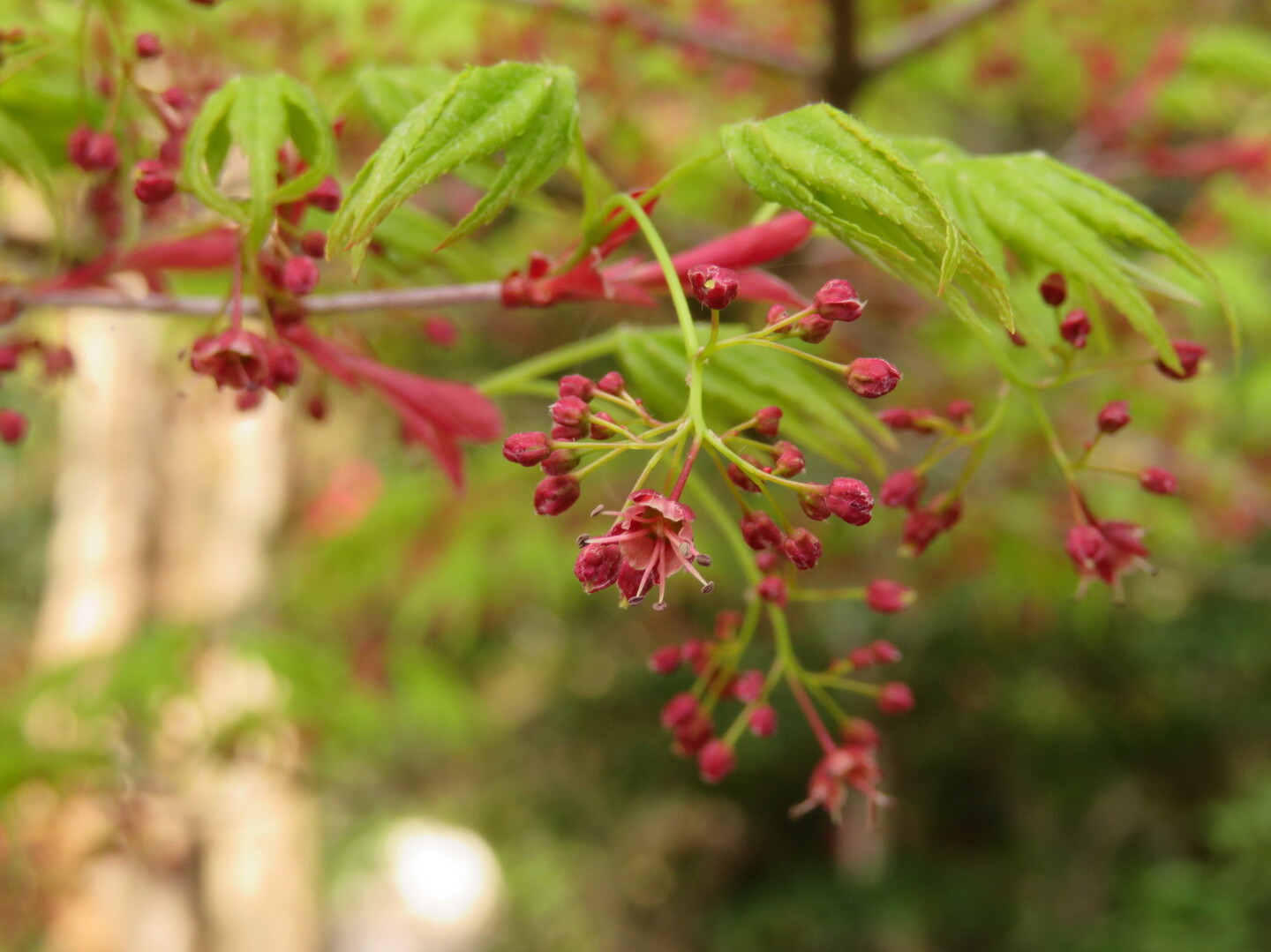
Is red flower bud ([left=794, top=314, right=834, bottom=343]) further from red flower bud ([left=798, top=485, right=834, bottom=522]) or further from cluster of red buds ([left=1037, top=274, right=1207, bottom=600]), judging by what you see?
cluster of red buds ([left=1037, top=274, right=1207, bottom=600])

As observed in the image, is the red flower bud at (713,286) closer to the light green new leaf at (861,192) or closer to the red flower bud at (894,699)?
the light green new leaf at (861,192)

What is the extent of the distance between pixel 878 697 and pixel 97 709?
2.05 metres

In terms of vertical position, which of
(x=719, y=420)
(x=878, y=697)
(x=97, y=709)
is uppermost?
(x=719, y=420)

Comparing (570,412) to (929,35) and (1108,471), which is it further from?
(929,35)

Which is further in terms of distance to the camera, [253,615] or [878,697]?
[253,615]

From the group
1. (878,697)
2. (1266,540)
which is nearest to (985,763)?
(1266,540)

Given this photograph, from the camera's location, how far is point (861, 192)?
21.9 inches

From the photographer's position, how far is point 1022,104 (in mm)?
4223

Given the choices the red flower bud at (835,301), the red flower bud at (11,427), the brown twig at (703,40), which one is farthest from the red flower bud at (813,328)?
the brown twig at (703,40)

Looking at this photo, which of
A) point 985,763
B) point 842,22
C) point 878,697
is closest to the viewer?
point 878,697

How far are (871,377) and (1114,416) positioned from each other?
0.95 feet

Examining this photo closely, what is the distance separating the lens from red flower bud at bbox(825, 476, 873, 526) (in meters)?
0.55

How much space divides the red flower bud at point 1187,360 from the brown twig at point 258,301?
0.48m

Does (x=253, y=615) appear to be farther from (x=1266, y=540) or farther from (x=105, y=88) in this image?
(x=1266, y=540)
